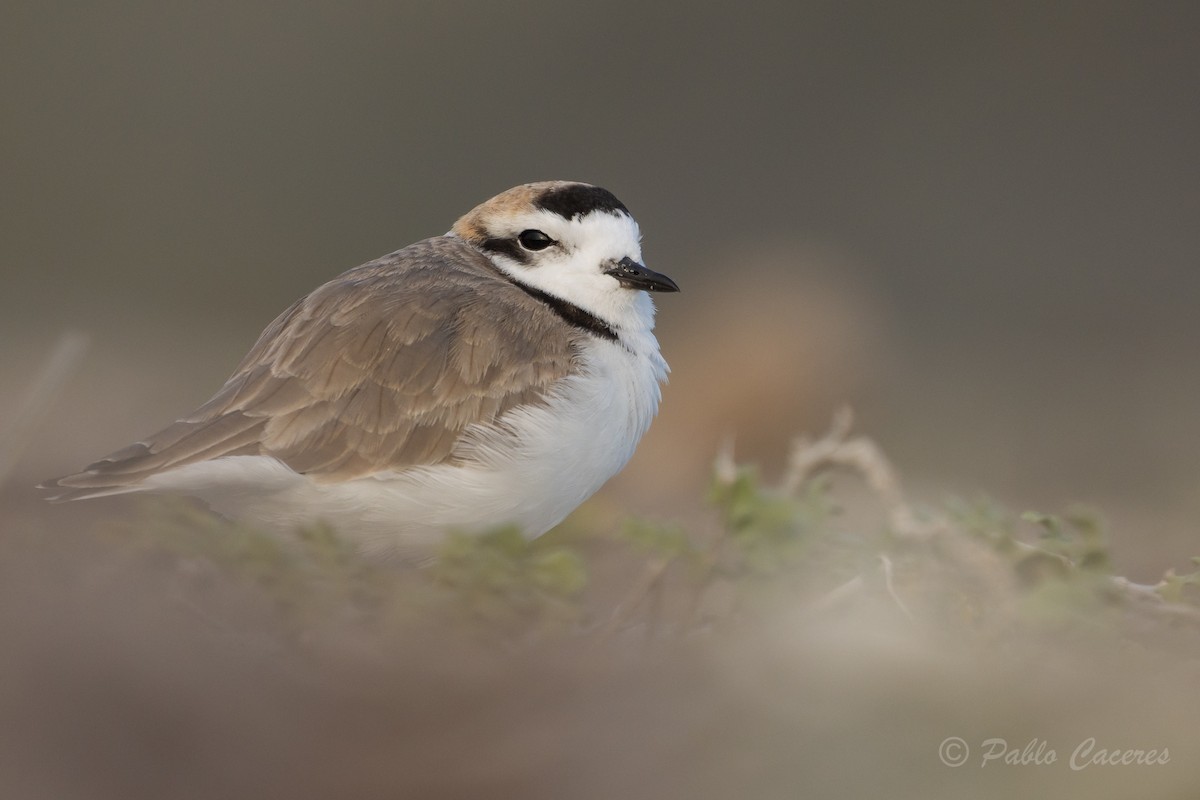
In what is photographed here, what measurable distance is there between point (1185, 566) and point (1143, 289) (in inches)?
373

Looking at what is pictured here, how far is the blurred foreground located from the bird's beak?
2.11 meters

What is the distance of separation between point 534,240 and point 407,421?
3.59 ft

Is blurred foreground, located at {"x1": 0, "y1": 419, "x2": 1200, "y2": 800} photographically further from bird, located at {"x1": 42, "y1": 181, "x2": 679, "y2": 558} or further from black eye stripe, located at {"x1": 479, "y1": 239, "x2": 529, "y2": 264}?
black eye stripe, located at {"x1": 479, "y1": 239, "x2": 529, "y2": 264}

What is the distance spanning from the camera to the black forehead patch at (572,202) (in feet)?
16.0

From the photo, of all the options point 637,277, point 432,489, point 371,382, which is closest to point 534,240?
point 637,277

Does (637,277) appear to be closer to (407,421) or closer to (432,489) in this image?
(407,421)

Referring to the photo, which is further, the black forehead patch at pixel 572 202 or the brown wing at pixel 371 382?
the black forehead patch at pixel 572 202

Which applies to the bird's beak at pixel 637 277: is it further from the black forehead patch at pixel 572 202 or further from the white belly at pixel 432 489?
the white belly at pixel 432 489

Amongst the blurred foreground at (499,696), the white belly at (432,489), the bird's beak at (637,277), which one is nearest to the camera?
the blurred foreground at (499,696)

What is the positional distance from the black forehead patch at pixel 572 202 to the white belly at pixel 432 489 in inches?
38.4

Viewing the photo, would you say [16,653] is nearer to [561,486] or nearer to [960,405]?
[561,486]

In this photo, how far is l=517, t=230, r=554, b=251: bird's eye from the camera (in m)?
4.91

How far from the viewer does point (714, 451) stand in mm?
7445

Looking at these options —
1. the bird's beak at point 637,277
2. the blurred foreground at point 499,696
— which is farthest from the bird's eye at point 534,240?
the blurred foreground at point 499,696
